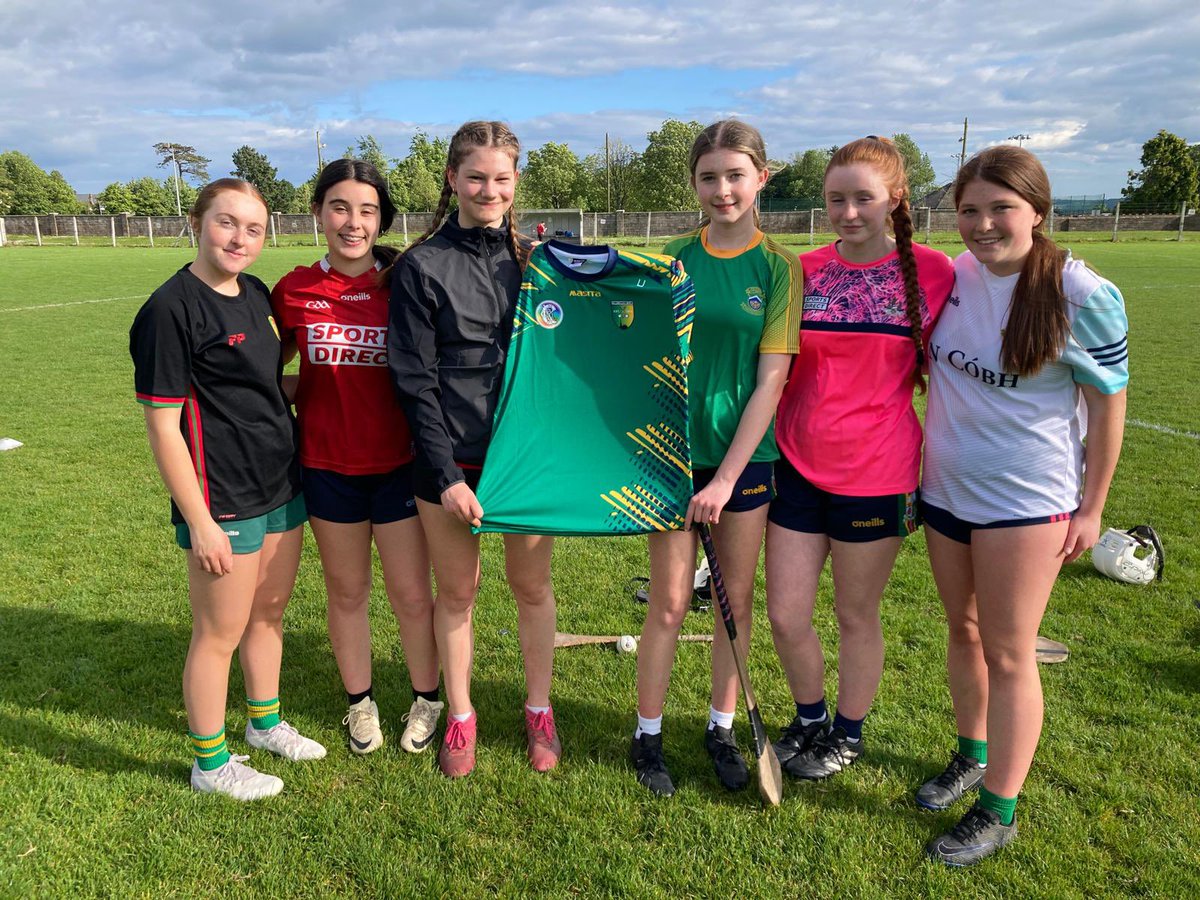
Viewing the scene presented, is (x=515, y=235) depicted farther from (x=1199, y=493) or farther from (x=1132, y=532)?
(x=1199, y=493)

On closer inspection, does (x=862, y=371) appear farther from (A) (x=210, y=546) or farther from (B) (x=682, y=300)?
(A) (x=210, y=546)

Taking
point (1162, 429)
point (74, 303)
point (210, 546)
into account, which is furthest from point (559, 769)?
point (74, 303)

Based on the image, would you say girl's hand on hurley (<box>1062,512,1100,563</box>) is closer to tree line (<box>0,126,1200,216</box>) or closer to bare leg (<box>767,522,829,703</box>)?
bare leg (<box>767,522,829,703</box>)

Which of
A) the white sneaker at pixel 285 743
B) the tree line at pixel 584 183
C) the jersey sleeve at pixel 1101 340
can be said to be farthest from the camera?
the tree line at pixel 584 183

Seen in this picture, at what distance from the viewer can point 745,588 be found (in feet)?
10.2

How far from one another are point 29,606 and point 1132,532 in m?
6.32

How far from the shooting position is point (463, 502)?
9.10 feet

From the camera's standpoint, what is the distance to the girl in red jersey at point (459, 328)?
9.05 feet

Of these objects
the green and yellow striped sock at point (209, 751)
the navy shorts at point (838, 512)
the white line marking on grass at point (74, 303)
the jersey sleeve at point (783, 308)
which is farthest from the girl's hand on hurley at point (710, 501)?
the white line marking on grass at point (74, 303)

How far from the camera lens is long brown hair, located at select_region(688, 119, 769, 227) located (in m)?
2.76

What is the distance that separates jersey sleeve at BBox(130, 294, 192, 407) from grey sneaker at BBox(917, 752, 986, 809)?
2.94 m

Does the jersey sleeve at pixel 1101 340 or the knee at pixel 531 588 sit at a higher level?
the jersey sleeve at pixel 1101 340

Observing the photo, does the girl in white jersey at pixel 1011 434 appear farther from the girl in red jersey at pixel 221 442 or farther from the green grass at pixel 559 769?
the girl in red jersey at pixel 221 442

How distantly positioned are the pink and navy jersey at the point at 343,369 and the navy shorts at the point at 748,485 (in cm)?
110
